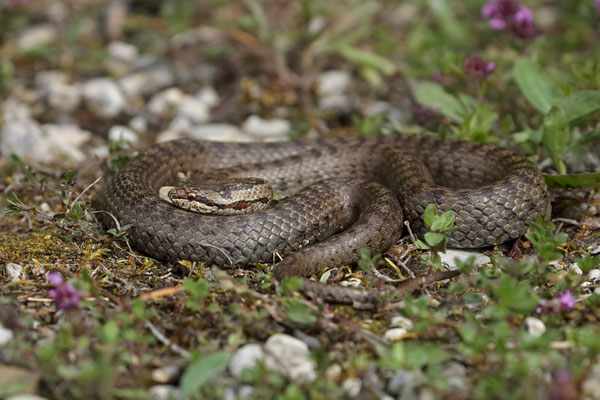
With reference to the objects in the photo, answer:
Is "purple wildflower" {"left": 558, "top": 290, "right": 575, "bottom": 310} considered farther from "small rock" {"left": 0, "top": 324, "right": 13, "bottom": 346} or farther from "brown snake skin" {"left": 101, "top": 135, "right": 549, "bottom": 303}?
"small rock" {"left": 0, "top": 324, "right": 13, "bottom": 346}

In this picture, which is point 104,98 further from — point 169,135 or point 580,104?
point 580,104

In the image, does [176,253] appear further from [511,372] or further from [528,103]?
[528,103]

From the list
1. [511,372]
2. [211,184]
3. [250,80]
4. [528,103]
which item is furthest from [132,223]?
[528,103]

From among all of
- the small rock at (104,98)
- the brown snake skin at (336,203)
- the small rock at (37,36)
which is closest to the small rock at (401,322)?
the brown snake skin at (336,203)

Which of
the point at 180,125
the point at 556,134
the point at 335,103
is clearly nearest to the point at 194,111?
the point at 180,125

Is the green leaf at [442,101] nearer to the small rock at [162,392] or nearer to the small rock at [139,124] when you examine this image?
the small rock at [139,124]

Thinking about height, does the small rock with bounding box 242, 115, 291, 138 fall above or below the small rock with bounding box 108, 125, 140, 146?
below

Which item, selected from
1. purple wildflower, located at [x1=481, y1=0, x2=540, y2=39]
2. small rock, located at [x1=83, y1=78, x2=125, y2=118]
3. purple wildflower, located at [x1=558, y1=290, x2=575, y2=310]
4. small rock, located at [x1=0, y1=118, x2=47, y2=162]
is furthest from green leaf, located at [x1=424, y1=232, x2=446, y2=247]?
small rock, located at [x1=83, y1=78, x2=125, y2=118]
